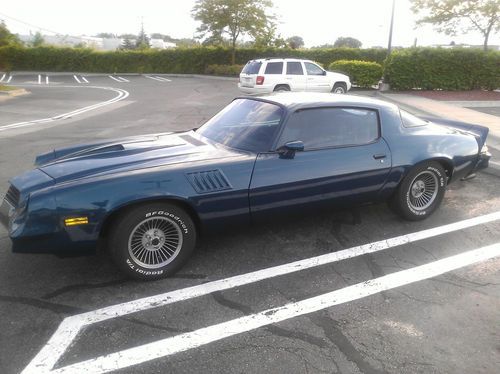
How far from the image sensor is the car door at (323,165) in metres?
3.53

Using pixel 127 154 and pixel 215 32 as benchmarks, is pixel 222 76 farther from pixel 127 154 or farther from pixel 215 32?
pixel 127 154

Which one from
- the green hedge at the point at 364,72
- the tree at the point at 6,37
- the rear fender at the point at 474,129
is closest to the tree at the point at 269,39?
the green hedge at the point at 364,72

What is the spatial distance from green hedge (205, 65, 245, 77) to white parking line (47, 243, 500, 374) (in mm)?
27778

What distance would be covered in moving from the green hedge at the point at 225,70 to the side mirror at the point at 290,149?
2733 cm

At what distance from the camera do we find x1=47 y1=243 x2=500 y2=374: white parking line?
2.41 meters

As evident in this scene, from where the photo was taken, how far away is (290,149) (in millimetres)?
3557

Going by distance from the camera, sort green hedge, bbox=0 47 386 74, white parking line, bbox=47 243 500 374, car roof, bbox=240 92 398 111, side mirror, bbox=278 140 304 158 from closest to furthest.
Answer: white parking line, bbox=47 243 500 374 → side mirror, bbox=278 140 304 158 → car roof, bbox=240 92 398 111 → green hedge, bbox=0 47 386 74

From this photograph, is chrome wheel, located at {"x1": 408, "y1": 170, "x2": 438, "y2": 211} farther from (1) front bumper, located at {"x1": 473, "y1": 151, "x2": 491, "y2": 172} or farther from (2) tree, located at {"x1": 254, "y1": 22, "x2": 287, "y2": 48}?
(2) tree, located at {"x1": 254, "y1": 22, "x2": 287, "y2": 48}

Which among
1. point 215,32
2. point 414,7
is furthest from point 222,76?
point 414,7

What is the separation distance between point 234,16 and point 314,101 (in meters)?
31.0

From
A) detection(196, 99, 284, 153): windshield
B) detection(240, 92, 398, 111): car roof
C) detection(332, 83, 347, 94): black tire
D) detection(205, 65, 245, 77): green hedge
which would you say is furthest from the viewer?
detection(205, 65, 245, 77): green hedge

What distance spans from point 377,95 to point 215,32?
20.0 m

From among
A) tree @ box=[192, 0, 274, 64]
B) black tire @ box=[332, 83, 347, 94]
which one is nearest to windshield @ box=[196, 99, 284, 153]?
black tire @ box=[332, 83, 347, 94]

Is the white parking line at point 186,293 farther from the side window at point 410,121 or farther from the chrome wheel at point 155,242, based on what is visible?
the side window at point 410,121
